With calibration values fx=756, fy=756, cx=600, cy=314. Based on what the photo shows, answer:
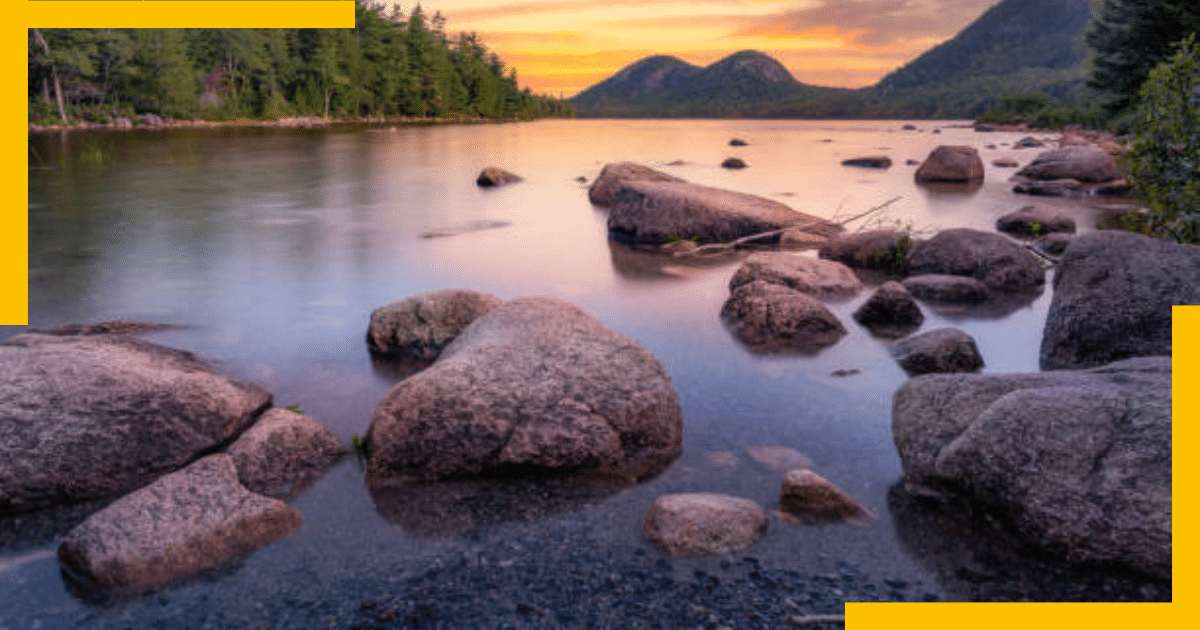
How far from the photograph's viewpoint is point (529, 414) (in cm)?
571

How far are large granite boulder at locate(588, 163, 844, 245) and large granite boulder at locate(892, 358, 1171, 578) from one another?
10408 millimetres

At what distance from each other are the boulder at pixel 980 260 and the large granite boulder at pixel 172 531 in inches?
425

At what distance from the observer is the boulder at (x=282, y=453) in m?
5.41

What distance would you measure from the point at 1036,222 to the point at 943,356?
36.2 ft

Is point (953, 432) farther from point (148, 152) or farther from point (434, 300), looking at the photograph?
point (148, 152)

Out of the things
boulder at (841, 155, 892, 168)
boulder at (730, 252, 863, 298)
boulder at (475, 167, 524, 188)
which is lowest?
boulder at (730, 252, 863, 298)

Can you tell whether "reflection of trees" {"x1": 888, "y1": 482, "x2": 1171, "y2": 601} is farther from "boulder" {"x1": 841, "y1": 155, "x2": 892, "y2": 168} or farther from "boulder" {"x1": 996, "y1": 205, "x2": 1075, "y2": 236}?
"boulder" {"x1": 841, "y1": 155, "x2": 892, "y2": 168}

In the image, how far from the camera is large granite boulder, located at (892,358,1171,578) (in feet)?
14.0

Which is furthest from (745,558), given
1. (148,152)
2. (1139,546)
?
(148,152)

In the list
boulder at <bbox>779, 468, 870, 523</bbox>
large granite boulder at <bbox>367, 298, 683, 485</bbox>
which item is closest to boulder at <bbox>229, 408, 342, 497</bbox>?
large granite boulder at <bbox>367, 298, 683, 485</bbox>

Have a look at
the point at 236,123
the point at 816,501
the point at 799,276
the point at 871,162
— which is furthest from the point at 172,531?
the point at 236,123

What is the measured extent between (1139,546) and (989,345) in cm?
511

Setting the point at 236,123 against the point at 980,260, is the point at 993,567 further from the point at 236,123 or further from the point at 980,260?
the point at 236,123

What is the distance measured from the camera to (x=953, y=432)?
529 cm
